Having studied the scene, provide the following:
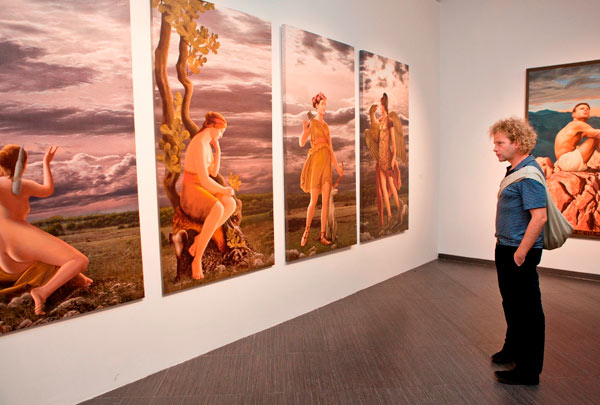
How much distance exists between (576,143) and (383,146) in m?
2.64

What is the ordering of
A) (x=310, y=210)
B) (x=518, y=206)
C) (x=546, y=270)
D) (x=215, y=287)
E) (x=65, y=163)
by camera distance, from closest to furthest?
(x=65, y=163) < (x=518, y=206) < (x=215, y=287) < (x=310, y=210) < (x=546, y=270)

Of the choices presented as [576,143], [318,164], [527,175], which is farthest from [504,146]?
[576,143]

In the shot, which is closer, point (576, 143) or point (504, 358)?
point (504, 358)

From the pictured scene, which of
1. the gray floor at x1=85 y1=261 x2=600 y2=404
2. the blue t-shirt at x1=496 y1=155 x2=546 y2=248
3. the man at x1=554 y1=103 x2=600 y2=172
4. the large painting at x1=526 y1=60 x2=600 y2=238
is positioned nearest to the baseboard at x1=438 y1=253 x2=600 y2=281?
the large painting at x1=526 y1=60 x2=600 y2=238

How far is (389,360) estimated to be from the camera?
352 centimetres

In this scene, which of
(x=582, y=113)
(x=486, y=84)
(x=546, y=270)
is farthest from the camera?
(x=486, y=84)

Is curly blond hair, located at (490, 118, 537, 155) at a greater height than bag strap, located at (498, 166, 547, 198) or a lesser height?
greater

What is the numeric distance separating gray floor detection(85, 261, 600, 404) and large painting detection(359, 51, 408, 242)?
110 centimetres

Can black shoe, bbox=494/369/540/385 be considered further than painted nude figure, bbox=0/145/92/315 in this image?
Yes

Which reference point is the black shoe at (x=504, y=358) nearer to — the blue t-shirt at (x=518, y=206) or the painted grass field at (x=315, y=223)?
the blue t-shirt at (x=518, y=206)

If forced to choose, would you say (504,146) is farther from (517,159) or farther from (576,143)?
(576,143)

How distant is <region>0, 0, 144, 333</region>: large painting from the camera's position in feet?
8.29

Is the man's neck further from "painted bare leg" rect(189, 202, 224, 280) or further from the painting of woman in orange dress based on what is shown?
"painted bare leg" rect(189, 202, 224, 280)

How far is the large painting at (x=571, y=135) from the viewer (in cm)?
567
